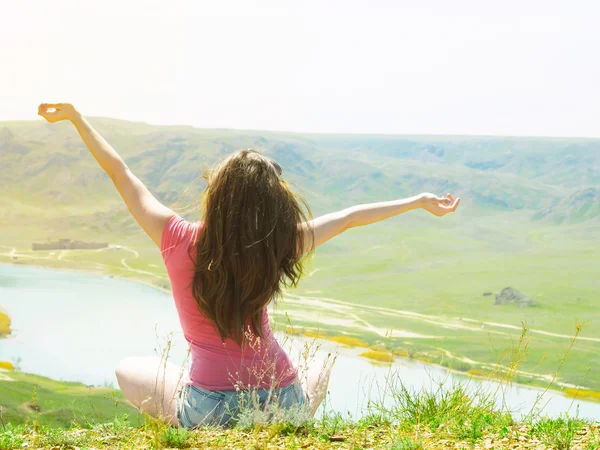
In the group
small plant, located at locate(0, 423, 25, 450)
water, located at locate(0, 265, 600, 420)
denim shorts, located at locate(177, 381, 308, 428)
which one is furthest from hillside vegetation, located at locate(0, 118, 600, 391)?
small plant, located at locate(0, 423, 25, 450)

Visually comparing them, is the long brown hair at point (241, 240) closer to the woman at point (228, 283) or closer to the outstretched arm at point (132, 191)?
the woman at point (228, 283)

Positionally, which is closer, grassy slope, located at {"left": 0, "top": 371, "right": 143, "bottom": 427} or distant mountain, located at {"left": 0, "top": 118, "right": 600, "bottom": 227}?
grassy slope, located at {"left": 0, "top": 371, "right": 143, "bottom": 427}

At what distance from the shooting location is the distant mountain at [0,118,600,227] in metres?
44.5

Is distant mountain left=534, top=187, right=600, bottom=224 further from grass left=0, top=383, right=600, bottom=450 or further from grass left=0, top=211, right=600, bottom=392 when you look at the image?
grass left=0, top=383, right=600, bottom=450

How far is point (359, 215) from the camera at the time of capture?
92.7 inches

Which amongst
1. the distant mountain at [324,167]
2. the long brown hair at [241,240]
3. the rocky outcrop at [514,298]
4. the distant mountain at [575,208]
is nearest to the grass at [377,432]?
the long brown hair at [241,240]

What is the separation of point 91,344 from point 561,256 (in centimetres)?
2935

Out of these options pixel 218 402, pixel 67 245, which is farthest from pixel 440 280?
pixel 218 402

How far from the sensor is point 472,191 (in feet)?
165

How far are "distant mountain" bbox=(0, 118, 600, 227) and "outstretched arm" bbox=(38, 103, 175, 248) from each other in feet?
128

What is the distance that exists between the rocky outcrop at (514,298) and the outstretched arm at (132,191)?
32.1 m

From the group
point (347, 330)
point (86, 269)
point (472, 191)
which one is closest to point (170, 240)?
point (347, 330)

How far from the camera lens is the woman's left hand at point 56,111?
247 centimetres

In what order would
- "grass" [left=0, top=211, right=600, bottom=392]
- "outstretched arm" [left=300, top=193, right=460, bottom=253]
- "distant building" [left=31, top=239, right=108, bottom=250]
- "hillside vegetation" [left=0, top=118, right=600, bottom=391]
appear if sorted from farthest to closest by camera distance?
1. "distant building" [left=31, top=239, right=108, bottom=250]
2. "hillside vegetation" [left=0, top=118, right=600, bottom=391]
3. "grass" [left=0, top=211, right=600, bottom=392]
4. "outstretched arm" [left=300, top=193, right=460, bottom=253]
